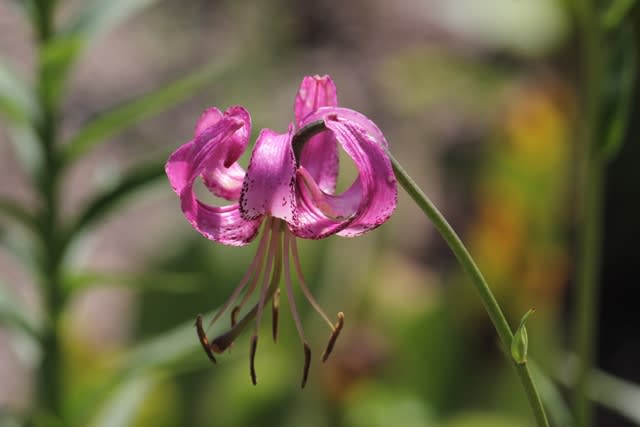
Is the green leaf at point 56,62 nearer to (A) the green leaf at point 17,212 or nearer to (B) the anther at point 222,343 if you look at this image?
(A) the green leaf at point 17,212

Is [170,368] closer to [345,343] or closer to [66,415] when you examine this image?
[66,415]

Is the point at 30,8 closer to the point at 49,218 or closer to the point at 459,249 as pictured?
the point at 49,218

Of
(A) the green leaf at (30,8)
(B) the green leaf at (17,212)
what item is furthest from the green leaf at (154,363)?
(A) the green leaf at (30,8)

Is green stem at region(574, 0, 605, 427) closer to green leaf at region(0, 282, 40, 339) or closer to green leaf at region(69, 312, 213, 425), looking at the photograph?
green leaf at region(69, 312, 213, 425)

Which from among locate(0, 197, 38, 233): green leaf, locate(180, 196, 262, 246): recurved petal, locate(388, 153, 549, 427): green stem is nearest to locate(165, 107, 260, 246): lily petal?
locate(180, 196, 262, 246): recurved petal

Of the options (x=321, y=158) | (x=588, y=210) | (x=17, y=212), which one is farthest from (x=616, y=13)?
(x=17, y=212)

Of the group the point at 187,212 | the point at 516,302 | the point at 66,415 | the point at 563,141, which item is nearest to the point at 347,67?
the point at 563,141
